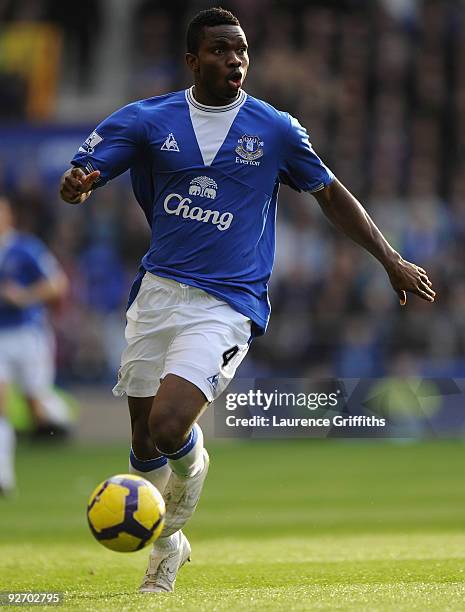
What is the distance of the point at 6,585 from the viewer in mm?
6453

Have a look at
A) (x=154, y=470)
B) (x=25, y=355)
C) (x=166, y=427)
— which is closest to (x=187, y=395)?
(x=166, y=427)

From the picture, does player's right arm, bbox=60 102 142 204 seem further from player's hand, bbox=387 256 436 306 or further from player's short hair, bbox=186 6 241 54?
player's hand, bbox=387 256 436 306

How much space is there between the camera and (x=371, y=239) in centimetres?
653

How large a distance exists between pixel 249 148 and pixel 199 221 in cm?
44

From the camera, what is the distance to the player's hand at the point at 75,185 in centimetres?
600

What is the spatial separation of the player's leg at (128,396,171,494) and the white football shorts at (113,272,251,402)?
0.06 metres

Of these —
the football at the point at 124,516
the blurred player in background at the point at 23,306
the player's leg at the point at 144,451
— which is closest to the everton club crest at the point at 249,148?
the player's leg at the point at 144,451

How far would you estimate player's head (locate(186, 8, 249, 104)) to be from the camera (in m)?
6.25

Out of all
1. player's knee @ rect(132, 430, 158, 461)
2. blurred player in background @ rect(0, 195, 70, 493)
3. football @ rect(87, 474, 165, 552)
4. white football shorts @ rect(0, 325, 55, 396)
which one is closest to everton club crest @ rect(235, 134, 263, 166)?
player's knee @ rect(132, 430, 158, 461)

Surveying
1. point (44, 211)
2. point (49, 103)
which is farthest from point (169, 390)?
point (49, 103)

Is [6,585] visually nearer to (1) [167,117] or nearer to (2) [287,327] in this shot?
(1) [167,117]

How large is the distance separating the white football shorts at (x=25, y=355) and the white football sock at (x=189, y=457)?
6899mm

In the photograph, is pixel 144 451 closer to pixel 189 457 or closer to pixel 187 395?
pixel 189 457

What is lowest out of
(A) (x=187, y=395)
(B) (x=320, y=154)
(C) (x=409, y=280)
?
(B) (x=320, y=154)
